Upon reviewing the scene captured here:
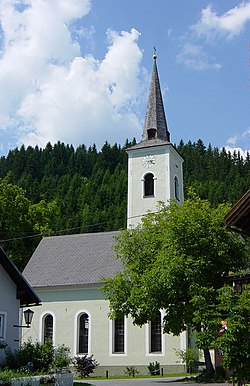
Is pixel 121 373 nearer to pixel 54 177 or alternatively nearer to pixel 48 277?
pixel 48 277

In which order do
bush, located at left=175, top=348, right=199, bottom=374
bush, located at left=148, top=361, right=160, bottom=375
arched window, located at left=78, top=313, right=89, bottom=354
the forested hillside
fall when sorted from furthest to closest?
the forested hillside < arched window, located at left=78, top=313, right=89, bottom=354 < bush, located at left=148, top=361, right=160, bottom=375 < bush, located at left=175, top=348, right=199, bottom=374

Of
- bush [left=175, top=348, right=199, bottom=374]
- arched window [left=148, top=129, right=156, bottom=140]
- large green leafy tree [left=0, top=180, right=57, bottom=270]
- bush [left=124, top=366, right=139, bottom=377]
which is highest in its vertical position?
arched window [left=148, top=129, right=156, bottom=140]

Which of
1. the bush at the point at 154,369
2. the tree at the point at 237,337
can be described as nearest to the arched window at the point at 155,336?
the bush at the point at 154,369

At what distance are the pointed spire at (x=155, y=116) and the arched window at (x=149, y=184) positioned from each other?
13.2 feet

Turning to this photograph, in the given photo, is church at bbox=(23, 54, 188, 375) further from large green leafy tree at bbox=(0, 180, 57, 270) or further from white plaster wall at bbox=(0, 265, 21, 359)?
white plaster wall at bbox=(0, 265, 21, 359)

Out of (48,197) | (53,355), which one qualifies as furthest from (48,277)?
(48,197)

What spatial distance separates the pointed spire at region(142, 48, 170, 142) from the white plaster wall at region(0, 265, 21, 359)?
85.1 ft

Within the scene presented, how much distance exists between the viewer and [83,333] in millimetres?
37438

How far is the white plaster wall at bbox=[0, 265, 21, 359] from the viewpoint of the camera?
23.0 metres

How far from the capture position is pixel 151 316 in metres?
27.0

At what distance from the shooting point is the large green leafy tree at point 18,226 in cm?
4947

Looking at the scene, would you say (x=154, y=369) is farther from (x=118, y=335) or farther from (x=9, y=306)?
(x=9, y=306)

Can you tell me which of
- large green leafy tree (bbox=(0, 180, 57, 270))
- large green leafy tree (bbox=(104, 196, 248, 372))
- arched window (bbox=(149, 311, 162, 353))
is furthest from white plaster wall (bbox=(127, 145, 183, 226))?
large green leafy tree (bbox=(104, 196, 248, 372))

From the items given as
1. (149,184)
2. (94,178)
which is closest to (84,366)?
(149,184)
